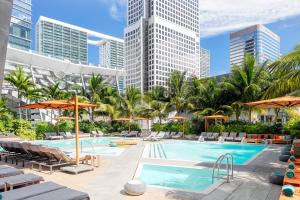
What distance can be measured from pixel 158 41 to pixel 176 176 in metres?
94.6

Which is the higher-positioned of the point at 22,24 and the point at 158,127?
the point at 22,24

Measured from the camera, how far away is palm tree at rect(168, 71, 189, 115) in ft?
91.6

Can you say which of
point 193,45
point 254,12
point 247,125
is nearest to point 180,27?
point 193,45

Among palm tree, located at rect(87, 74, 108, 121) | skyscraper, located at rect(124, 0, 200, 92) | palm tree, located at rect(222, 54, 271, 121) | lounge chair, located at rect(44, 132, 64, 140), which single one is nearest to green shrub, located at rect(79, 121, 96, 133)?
palm tree, located at rect(87, 74, 108, 121)

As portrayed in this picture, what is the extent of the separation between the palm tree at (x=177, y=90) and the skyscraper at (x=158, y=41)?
228 feet

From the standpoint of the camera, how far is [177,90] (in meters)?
29.2

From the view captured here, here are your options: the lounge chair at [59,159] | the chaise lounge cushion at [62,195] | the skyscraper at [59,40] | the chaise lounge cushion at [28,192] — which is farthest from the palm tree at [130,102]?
the skyscraper at [59,40]

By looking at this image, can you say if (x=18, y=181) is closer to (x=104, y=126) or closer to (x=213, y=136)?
(x=213, y=136)

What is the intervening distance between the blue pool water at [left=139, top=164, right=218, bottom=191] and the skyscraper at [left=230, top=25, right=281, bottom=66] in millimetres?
111405

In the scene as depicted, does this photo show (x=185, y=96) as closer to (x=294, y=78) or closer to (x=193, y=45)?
(x=294, y=78)

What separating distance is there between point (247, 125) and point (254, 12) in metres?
79.1

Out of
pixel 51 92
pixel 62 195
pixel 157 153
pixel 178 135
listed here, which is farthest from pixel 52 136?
pixel 62 195

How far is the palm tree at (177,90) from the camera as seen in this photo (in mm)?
27922

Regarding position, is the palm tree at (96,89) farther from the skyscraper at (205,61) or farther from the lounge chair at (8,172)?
the skyscraper at (205,61)
